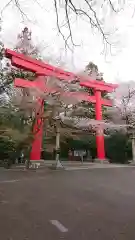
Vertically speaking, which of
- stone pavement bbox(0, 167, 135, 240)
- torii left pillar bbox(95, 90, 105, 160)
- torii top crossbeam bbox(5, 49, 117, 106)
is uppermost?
torii top crossbeam bbox(5, 49, 117, 106)

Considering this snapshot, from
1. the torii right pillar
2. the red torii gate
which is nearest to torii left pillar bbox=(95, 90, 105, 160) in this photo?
the torii right pillar

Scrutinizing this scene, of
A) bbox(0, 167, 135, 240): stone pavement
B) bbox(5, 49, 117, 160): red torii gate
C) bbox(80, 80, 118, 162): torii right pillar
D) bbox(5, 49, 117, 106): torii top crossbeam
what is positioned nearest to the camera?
bbox(0, 167, 135, 240): stone pavement

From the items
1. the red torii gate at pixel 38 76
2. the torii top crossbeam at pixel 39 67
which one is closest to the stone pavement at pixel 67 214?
the red torii gate at pixel 38 76

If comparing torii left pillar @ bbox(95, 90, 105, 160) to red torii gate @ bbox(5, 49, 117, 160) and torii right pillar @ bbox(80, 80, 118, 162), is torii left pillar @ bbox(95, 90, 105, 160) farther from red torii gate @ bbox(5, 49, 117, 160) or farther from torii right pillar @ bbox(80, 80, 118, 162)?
red torii gate @ bbox(5, 49, 117, 160)

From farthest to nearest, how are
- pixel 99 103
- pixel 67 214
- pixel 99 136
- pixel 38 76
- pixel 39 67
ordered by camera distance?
pixel 99 103
pixel 99 136
pixel 38 76
pixel 39 67
pixel 67 214

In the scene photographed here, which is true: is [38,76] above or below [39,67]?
below

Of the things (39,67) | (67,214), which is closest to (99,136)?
(39,67)

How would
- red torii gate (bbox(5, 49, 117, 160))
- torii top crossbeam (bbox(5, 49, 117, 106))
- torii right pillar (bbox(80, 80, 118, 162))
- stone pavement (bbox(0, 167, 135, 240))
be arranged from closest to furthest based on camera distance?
stone pavement (bbox(0, 167, 135, 240)) → red torii gate (bbox(5, 49, 117, 160)) → torii top crossbeam (bbox(5, 49, 117, 106)) → torii right pillar (bbox(80, 80, 118, 162))

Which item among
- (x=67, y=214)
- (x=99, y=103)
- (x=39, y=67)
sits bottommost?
(x=67, y=214)

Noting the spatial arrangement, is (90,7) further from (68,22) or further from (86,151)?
(86,151)

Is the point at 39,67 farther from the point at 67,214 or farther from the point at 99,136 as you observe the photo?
the point at 67,214

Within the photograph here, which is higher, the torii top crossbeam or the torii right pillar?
the torii top crossbeam

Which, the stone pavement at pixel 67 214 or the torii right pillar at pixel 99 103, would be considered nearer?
the stone pavement at pixel 67 214

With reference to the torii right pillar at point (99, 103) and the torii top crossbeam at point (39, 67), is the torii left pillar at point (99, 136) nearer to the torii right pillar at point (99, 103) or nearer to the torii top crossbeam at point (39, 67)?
the torii right pillar at point (99, 103)
